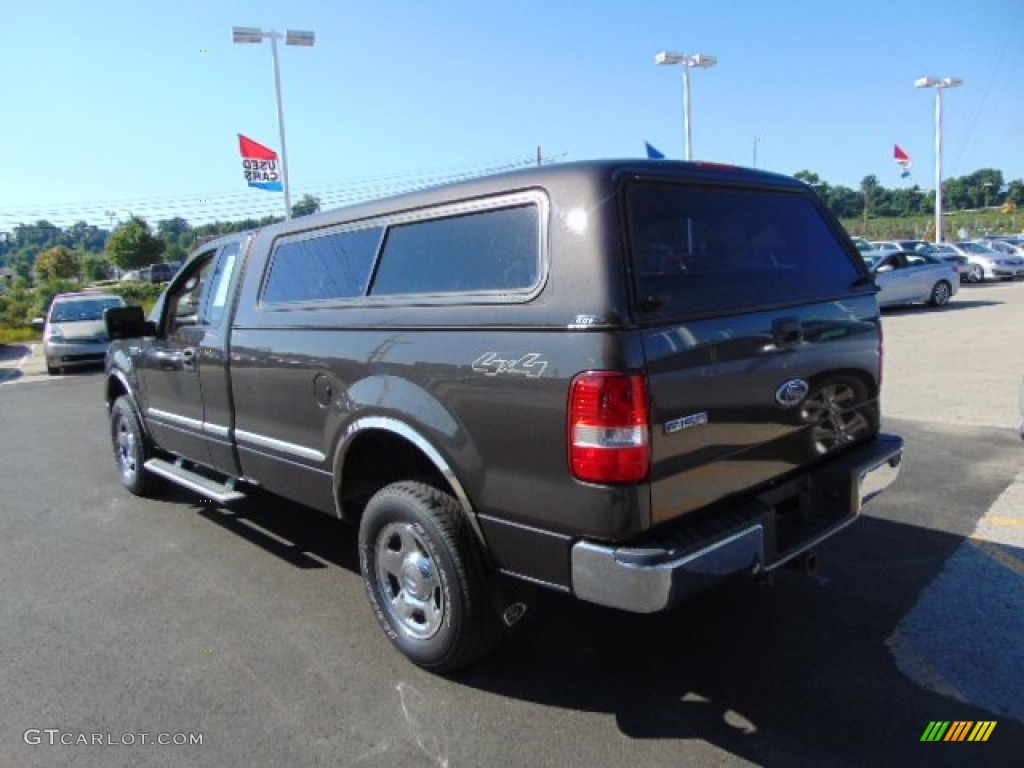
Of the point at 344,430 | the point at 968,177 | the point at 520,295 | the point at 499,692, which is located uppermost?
the point at 968,177

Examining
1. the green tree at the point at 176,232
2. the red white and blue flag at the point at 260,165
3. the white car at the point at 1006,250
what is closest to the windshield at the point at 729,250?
the red white and blue flag at the point at 260,165

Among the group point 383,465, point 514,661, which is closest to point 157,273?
point 383,465

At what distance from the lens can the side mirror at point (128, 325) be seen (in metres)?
5.30

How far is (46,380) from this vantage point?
14562 mm

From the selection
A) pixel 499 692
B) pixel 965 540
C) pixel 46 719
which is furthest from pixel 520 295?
pixel 965 540

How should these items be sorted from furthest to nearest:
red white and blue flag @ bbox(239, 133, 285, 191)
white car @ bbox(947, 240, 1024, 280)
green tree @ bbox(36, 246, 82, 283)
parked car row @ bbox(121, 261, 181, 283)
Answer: green tree @ bbox(36, 246, 82, 283)
parked car row @ bbox(121, 261, 181, 283)
white car @ bbox(947, 240, 1024, 280)
red white and blue flag @ bbox(239, 133, 285, 191)

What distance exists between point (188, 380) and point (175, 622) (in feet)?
5.39

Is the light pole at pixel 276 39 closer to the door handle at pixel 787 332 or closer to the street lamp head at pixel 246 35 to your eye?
the street lamp head at pixel 246 35

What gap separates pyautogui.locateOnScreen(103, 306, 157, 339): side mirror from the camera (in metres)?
5.30

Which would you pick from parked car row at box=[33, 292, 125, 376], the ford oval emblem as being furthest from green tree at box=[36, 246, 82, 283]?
the ford oval emblem

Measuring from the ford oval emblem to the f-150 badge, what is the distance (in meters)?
1.05

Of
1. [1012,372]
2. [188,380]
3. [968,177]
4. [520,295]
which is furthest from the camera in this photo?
[968,177]

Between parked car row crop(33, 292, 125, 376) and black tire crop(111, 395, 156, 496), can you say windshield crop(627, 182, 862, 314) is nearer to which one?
black tire crop(111, 395, 156, 496)

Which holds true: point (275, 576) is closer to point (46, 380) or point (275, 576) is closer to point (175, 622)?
point (175, 622)
